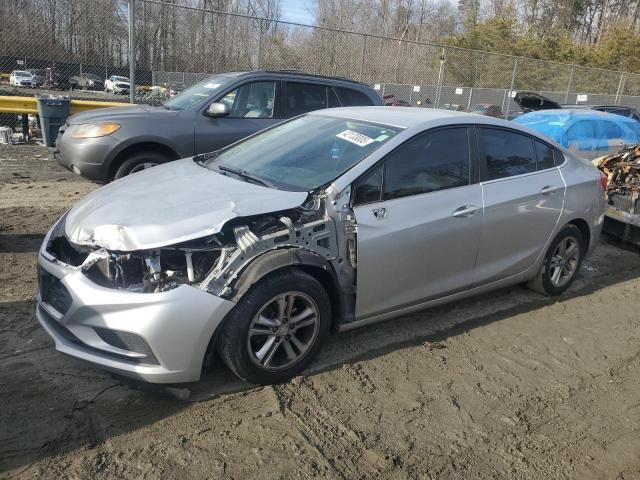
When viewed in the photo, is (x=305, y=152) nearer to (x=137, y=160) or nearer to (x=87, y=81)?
(x=137, y=160)

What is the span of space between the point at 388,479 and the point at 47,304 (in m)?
2.16

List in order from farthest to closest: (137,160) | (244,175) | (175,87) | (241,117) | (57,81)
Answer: (57,81)
(175,87)
(241,117)
(137,160)
(244,175)

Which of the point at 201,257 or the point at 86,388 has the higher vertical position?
the point at 201,257

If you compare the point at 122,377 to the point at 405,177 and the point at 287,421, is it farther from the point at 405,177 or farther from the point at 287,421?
the point at 405,177

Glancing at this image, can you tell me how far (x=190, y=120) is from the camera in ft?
22.7

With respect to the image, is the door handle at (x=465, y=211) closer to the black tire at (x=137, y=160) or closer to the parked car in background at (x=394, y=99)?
the black tire at (x=137, y=160)

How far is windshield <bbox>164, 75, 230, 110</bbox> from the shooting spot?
7117 millimetres

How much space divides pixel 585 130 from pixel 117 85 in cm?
1131

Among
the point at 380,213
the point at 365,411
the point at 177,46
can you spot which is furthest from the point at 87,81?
the point at 365,411

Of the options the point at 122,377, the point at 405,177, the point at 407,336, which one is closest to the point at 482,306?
the point at 407,336

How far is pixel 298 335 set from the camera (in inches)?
132

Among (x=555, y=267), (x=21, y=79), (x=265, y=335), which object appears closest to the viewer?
(x=265, y=335)

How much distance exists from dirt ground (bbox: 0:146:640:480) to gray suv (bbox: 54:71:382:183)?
8.50 ft

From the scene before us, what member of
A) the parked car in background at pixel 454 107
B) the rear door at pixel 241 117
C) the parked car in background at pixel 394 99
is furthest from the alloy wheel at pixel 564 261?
the parked car in background at pixel 454 107
